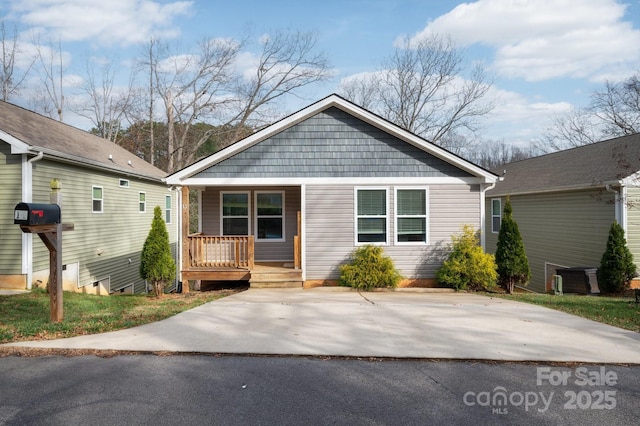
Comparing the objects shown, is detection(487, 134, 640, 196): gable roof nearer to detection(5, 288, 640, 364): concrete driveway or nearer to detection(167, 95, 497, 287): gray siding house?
detection(167, 95, 497, 287): gray siding house

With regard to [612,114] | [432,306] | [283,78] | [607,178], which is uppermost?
[283,78]

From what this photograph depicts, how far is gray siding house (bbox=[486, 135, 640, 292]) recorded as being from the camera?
1217cm

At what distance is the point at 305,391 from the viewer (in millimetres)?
4070

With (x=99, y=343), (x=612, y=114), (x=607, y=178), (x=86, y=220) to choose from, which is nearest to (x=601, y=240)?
(x=607, y=178)

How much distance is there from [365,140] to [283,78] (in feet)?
64.7

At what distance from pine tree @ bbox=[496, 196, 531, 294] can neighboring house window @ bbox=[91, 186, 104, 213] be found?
12629mm

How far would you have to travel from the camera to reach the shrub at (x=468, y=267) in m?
11.1

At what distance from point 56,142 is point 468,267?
40.8 feet

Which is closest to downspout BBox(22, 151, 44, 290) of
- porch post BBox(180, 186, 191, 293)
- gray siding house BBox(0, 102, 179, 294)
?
gray siding house BBox(0, 102, 179, 294)

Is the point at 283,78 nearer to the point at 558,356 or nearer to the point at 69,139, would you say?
the point at 69,139

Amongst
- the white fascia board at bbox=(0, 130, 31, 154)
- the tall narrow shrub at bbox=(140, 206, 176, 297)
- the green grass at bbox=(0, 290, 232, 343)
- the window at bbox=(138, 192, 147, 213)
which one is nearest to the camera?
the green grass at bbox=(0, 290, 232, 343)

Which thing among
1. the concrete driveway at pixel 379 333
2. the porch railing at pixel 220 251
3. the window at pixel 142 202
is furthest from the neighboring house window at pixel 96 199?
the concrete driveway at pixel 379 333

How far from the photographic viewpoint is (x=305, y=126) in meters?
11.6

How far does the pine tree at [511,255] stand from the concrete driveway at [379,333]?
2.60 meters
